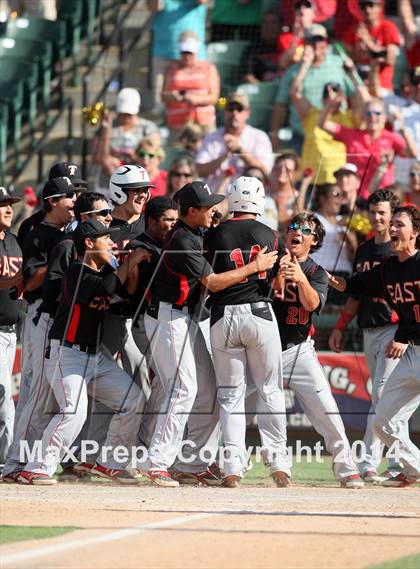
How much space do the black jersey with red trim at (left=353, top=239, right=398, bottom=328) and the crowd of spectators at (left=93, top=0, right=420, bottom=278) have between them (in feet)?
4.97

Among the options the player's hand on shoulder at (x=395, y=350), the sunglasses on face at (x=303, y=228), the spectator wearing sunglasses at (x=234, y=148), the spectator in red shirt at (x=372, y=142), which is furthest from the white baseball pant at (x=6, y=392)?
the spectator in red shirt at (x=372, y=142)

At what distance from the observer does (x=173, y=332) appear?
971 centimetres

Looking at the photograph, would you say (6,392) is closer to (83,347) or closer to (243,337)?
(83,347)

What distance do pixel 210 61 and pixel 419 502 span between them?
8.49 m

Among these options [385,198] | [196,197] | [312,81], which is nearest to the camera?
[196,197]

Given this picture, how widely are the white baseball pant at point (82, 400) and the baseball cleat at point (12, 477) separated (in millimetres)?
309

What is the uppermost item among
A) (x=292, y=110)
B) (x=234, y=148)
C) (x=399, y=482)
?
(x=292, y=110)

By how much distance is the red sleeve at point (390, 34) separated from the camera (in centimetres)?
1580

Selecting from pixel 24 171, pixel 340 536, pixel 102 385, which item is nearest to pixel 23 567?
pixel 340 536

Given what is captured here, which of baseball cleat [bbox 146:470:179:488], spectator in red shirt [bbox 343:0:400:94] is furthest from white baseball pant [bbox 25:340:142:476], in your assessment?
spectator in red shirt [bbox 343:0:400:94]

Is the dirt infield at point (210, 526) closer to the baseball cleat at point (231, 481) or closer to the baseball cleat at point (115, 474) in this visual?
the baseball cleat at point (231, 481)

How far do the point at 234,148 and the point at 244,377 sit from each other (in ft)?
16.0

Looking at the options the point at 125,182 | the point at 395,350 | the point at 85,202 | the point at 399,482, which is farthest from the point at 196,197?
the point at 399,482

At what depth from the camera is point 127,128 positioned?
49.2ft
